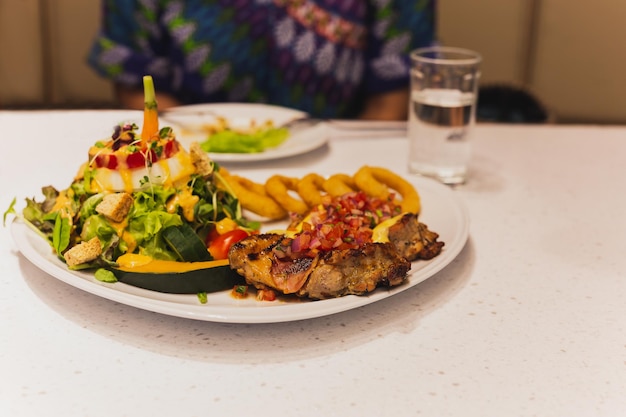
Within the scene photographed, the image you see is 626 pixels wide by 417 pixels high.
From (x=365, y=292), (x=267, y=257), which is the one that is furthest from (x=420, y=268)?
(x=267, y=257)

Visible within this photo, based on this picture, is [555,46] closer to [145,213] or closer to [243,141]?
[243,141]

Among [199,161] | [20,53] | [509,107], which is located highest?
[199,161]

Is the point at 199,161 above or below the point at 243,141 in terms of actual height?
above

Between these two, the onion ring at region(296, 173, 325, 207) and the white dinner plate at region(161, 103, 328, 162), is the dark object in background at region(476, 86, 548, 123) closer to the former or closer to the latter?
the white dinner plate at region(161, 103, 328, 162)

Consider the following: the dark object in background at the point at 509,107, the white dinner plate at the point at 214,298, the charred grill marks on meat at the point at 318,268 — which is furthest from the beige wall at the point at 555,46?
the charred grill marks on meat at the point at 318,268

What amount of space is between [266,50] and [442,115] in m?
Answer: 1.05

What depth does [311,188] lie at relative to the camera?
1.38 metres

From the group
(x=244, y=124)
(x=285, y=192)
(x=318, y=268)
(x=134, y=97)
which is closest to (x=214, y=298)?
(x=318, y=268)

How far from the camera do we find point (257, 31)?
2.45 meters

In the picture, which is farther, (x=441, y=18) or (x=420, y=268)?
(x=441, y=18)

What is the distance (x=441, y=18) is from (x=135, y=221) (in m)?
2.78

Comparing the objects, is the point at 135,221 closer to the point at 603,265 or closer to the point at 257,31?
the point at 603,265

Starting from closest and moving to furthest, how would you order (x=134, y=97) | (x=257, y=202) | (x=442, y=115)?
(x=257, y=202), (x=442, y=115), (x=134, y=97)

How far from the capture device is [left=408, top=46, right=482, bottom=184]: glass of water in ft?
5.26
